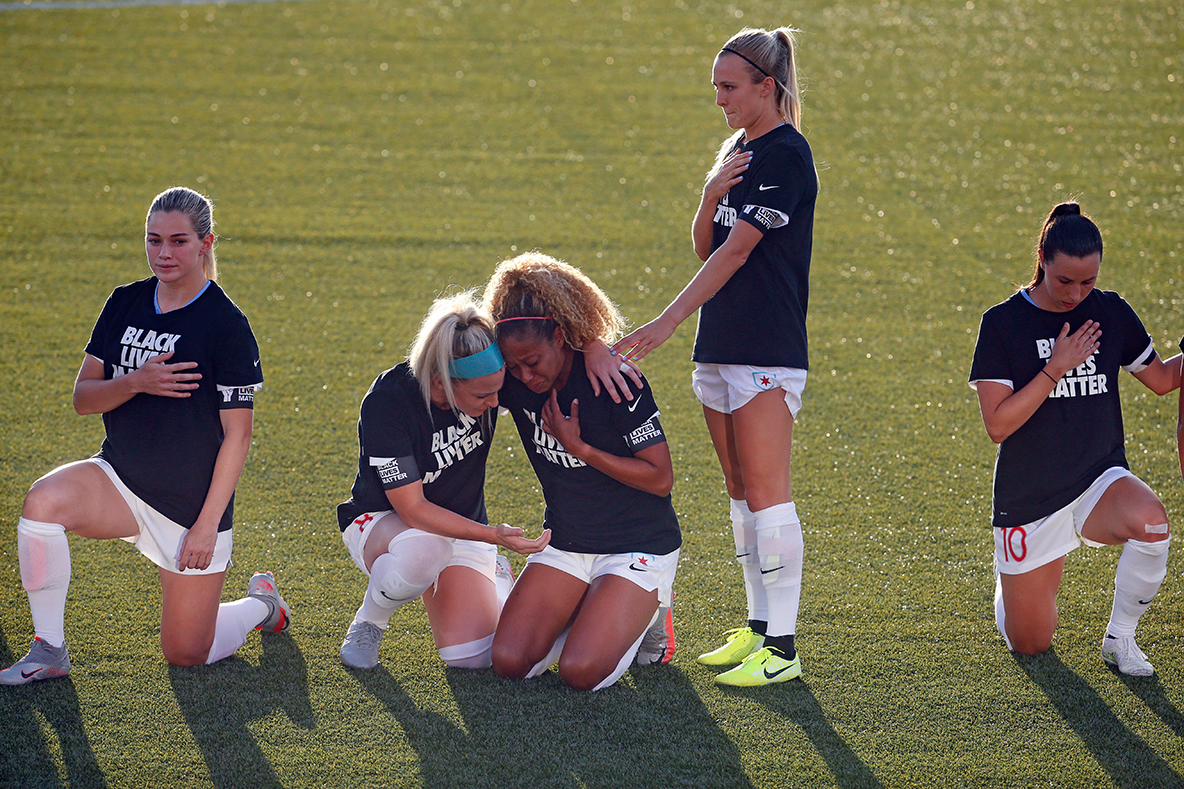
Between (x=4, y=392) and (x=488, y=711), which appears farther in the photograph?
(x=4, y=392)

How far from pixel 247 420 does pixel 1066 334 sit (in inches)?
102

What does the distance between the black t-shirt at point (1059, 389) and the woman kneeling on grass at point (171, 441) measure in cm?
237

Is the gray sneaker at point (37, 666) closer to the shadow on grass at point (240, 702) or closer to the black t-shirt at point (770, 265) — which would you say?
the shadow on grass at point (240, 702)

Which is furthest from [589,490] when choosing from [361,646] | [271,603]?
[271,603]

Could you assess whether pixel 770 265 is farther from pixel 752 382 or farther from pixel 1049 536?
pixel 1049 536

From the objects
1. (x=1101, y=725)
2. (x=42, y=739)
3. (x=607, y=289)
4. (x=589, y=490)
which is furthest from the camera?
(x=607, y=289)

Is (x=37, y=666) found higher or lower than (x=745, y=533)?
lower

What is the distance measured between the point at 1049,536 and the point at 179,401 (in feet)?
9.19


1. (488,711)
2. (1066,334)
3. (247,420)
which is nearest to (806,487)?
(1066,334)

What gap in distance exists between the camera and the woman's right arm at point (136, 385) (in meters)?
3.20

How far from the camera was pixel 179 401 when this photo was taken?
3.37 meters

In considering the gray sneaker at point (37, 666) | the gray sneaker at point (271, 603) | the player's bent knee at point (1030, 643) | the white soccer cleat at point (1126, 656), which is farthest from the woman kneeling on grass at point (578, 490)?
the white soccer cleat at point (1126, 656)

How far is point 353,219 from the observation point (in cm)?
791

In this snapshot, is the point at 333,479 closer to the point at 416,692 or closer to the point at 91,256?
the point at 416,692
